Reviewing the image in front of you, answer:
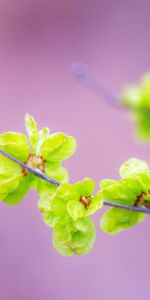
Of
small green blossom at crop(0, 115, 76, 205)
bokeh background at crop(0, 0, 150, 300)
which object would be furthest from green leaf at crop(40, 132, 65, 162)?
bokeh background at crop(0, 0, 150, 300)

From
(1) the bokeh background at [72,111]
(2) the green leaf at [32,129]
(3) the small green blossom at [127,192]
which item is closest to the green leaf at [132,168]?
(3) the small green blossom at [127,192]

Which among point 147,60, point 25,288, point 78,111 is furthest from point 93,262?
point 147,60

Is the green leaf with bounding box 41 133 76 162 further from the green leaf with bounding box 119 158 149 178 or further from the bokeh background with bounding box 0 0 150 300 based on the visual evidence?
the bokeh background with bounding box 0 0 150 300

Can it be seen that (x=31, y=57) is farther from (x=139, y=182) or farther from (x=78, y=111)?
(x=139, y=182)

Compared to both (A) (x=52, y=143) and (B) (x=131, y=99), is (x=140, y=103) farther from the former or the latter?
(A) (x=52, y=143)

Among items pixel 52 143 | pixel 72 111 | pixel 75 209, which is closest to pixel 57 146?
pixel 52 143

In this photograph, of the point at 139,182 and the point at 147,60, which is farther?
the point at 147,60

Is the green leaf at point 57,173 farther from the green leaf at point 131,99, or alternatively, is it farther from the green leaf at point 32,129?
the green leaf at point 131,99
